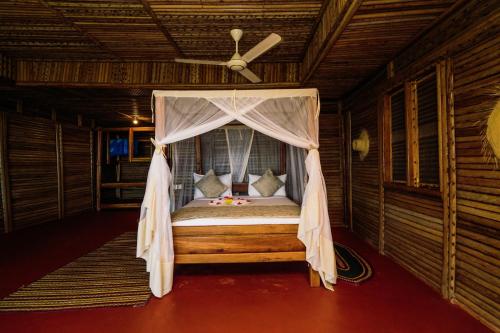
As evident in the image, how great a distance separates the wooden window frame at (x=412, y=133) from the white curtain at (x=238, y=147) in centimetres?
228

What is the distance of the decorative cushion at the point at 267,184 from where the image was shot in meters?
4.46

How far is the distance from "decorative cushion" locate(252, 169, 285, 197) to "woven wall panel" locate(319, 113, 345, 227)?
3.30 ft

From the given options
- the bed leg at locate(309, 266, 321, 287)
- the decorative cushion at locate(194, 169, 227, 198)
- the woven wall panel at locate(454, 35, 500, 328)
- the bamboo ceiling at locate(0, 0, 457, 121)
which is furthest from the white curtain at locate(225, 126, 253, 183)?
the woven wall panel at locate(454, 35, 500, 328)

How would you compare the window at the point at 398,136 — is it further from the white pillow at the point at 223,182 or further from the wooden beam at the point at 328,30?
the white pillow at the point at 223,182

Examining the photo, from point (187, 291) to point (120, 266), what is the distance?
1156 millimetres

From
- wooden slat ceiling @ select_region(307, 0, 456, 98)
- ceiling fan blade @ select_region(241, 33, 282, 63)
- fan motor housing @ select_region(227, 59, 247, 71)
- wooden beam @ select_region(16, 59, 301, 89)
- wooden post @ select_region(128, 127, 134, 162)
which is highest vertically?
wooden beam @ select_region(16, 59, 301, 89)

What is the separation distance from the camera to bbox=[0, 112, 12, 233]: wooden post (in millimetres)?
4480

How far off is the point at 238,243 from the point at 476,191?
82.5 inches

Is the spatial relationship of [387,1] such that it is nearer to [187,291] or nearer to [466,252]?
[466,252]

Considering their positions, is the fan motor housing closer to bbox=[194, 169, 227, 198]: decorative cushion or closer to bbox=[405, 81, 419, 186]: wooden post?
bbox=[405, 81, 419, 186]: wooden post

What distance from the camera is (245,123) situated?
2.75 metres

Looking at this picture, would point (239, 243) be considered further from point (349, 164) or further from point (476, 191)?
point (349, 164)

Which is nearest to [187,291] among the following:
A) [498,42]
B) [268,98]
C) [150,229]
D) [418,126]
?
[150,229]

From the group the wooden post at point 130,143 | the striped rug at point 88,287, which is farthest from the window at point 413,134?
the wooden post at point 130,143
